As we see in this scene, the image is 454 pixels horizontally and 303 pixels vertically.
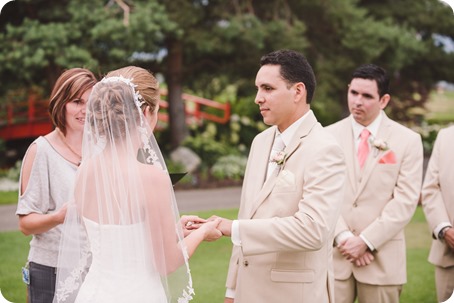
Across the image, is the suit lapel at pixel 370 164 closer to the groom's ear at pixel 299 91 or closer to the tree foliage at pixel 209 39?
the groom's ear at pixel 299 91

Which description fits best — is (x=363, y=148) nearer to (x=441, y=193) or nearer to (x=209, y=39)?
(x=441, y=193)

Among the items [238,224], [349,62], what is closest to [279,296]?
A: [238,224]

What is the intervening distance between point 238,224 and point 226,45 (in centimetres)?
1223

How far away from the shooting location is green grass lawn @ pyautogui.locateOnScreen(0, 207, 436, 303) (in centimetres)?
722

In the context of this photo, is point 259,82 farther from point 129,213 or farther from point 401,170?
point 401,170

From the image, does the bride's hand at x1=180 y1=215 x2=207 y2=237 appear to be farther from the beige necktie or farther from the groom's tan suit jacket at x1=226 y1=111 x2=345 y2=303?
the beige necktie

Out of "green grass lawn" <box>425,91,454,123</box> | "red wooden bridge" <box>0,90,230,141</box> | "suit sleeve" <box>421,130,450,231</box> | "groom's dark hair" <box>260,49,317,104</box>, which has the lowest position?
"green grass lawn" <box>425,91,454,123</box>

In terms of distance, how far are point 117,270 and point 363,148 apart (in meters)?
2.53

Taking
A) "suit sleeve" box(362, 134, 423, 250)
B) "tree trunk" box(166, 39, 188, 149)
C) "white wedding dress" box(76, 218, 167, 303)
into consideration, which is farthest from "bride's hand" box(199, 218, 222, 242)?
"tree trunk" box(166, 39, 188, 149)

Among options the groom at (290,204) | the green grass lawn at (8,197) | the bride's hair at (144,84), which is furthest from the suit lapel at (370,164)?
the green grass lawn at (8,197)

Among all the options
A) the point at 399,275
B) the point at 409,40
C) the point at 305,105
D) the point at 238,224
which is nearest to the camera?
the point at 238,224

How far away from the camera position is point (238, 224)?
135 inches

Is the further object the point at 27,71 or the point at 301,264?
the point at 27,71

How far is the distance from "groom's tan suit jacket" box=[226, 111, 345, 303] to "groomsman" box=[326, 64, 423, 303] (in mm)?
1052
